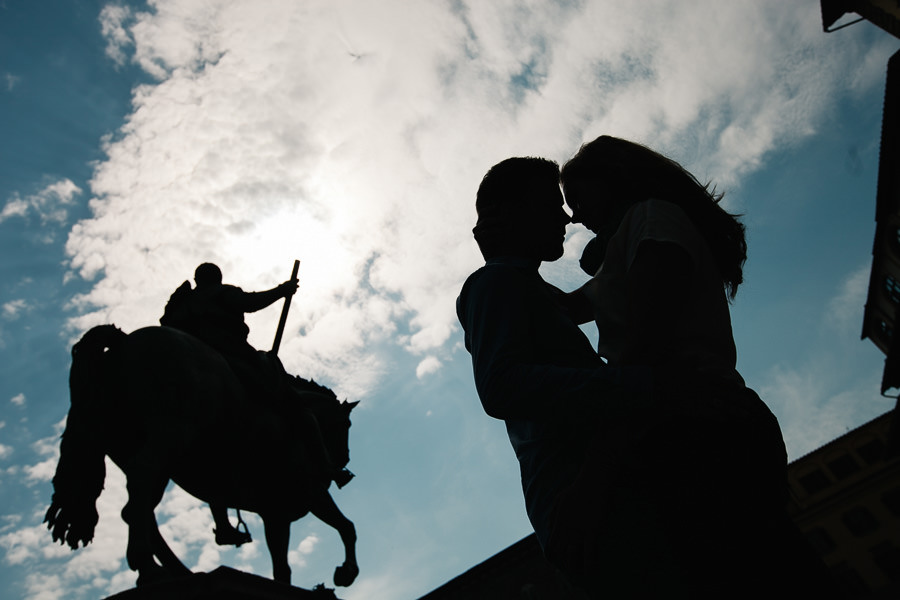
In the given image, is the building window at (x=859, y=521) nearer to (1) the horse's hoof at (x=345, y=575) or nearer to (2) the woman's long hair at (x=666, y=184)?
(1) the horse's hoof at (x=345, y=575)

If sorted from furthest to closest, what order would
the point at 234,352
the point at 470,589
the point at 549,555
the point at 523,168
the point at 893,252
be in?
the point at 893,252 < the point at 470,589 < the point at 234,352 < the point at 523,168 < the point at 549,555

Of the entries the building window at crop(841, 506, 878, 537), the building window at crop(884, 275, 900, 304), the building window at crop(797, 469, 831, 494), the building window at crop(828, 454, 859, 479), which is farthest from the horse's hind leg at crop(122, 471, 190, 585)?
the building window at crop(828, 454, 859, 479)

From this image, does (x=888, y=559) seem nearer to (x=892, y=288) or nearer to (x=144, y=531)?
(x=892, y=288)

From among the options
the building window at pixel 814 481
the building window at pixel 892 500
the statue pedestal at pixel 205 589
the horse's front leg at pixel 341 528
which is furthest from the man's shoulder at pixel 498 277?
the building window at pixel 814 481

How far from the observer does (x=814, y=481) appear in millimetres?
43906

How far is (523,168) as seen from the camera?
1.96 metres

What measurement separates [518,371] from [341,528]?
5.06 meters

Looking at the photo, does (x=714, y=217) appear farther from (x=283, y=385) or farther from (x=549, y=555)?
(x=283, y=385)

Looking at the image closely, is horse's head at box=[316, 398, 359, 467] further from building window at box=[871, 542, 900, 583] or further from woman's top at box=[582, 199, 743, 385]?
building window at box=[871, 542, 900, 583]

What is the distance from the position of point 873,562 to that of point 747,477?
46825 millimetres

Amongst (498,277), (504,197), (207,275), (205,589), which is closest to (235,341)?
(207,275)

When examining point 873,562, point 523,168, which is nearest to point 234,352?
point 523,168

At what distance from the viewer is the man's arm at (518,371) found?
51.6 inches

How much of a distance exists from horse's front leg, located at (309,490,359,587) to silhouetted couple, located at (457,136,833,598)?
455 centimetres
